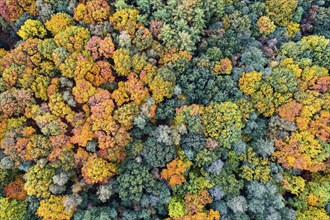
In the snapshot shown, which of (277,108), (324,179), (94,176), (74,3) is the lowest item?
(324,179)

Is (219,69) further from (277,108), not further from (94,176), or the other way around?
(94,176)

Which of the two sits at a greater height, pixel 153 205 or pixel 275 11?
pixel 275 11

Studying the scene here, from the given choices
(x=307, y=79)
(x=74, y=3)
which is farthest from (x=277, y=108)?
(x=74, y=3)

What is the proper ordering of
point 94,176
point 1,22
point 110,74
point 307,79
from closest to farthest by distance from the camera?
point 94,176
point 110,74
point 307,79
point 1,22

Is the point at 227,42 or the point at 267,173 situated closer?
the point at 267,173

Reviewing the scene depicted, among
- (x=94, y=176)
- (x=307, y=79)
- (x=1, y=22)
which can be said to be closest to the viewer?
(x=94, y=176)

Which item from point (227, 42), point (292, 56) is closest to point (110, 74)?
point (227, 42)
